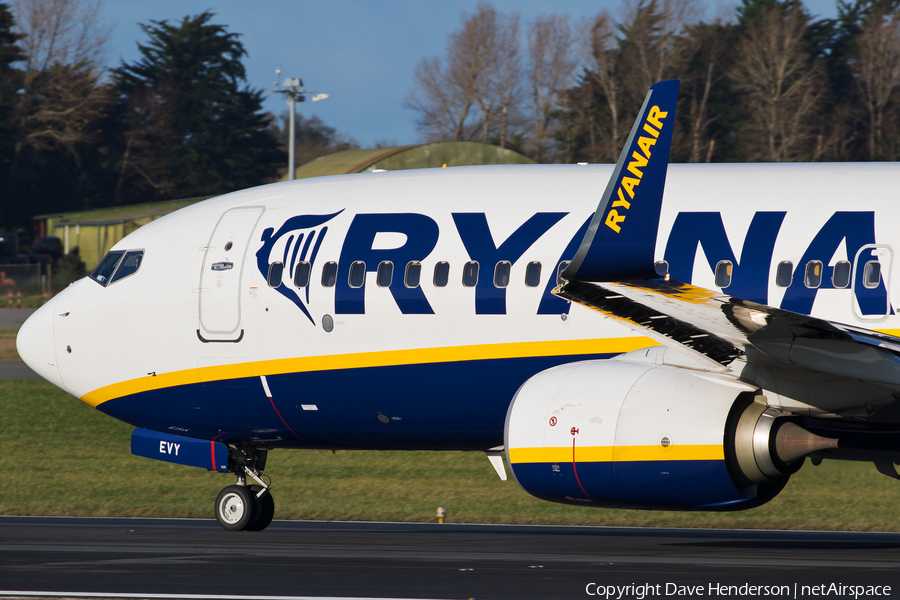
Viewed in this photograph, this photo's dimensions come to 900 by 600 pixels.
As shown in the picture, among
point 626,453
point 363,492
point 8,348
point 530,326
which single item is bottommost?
point 8,348

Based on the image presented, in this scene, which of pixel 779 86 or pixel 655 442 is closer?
pixel 655 442

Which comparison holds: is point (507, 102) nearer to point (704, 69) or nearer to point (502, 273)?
point (704, 69)

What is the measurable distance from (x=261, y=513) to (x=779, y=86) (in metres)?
49.8

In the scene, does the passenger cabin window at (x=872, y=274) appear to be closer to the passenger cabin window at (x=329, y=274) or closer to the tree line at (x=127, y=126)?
the passenger cabin window at (x=329, y=274)

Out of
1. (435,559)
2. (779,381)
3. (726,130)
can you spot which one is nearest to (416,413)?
(435,559)

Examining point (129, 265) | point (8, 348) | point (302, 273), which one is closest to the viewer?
point (302, 273)

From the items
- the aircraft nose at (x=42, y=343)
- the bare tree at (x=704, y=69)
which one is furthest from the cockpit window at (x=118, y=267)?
the bare tree at (x=704, y=69)

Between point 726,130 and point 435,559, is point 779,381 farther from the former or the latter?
point 726,130

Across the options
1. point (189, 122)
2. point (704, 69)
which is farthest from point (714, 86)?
point (189, 122)

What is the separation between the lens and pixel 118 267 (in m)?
14.7

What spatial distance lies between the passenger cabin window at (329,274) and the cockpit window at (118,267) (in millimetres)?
2695

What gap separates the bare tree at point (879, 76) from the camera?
61812 millimetres

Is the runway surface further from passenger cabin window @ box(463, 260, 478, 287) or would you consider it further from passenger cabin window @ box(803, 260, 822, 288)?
passenger cabin window @ box(463, 260, 478, 287)

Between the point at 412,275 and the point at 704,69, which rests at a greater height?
the point at 704,69
